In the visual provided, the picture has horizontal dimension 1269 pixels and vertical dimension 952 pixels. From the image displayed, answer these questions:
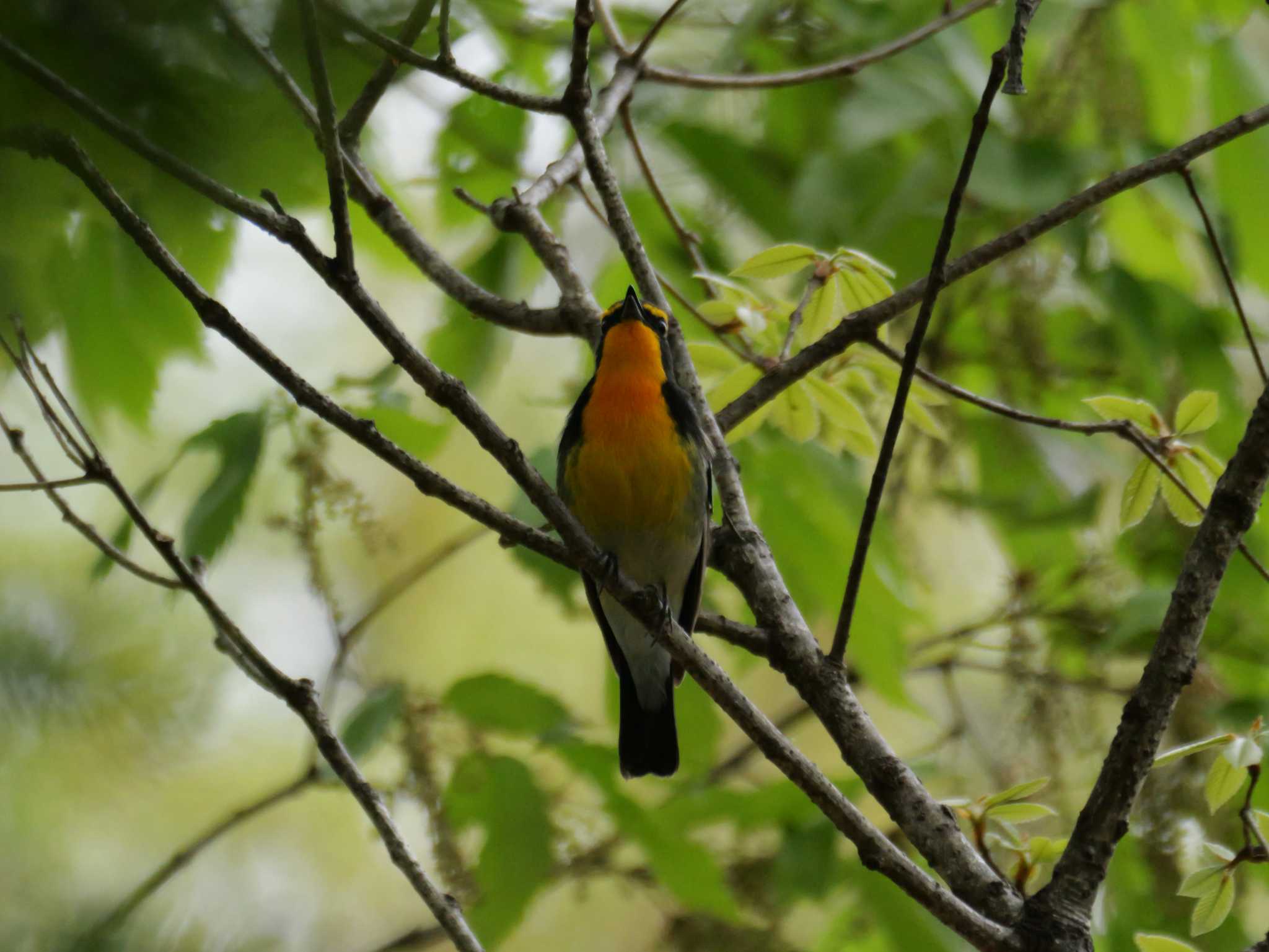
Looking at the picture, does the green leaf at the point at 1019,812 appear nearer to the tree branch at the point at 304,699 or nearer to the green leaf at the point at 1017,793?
the green leaf at the point at 1017,793

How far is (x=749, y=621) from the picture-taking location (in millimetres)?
3752

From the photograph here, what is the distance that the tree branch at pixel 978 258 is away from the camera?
243cm

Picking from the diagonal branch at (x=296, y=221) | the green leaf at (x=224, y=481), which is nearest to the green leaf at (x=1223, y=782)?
the diagonal branch at (x=296, y=221)

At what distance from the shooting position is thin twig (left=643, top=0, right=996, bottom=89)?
3441 mm

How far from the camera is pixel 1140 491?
8.54ft

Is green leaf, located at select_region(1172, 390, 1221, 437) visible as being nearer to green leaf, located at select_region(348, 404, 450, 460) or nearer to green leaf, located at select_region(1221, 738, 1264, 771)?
green leaf, located at select_region(1221, 738, 1264, 771)

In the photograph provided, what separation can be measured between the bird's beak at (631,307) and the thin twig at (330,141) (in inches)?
68.0

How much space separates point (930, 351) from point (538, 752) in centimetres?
271

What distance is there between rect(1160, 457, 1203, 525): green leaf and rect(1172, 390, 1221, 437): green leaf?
8cm

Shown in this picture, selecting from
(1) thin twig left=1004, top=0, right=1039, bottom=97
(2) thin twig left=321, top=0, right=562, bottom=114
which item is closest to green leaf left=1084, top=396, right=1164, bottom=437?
(1) thin twig left=1004, top=0, right=1039, bottom=97

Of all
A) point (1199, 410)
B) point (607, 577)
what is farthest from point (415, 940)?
point (1199, 410)

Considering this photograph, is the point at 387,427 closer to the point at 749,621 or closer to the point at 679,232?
the point at 679,232

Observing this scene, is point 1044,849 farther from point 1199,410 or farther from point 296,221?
point 296,221

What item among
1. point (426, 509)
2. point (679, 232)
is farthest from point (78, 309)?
point (426, 509)
